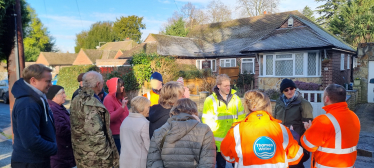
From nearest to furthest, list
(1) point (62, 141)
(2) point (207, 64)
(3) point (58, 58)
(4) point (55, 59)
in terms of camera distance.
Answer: (1) point (62, 141) < (2) point (207, 64) < (4) point (55, 59) < (3) point (58, 58)

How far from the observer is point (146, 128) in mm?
3148

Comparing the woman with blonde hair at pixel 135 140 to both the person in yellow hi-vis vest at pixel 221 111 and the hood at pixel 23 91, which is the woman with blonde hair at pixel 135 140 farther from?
the person in yellow hi-vis vest at pixel 221 111

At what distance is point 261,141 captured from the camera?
8.14ft

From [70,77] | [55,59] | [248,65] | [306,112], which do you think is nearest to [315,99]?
[306,112]

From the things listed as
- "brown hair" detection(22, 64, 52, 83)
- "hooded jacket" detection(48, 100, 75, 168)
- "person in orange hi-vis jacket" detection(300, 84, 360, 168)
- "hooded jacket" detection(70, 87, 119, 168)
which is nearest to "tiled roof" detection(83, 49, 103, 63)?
"hooded jacket" detection(48, 100, 75, 168)

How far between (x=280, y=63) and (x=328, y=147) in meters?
13.7

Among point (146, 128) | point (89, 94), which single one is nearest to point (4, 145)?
point (89, 94)

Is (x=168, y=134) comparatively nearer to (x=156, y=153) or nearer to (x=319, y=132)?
(x=156, y=153)

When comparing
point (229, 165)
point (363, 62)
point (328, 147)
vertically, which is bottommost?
point (229, 165)

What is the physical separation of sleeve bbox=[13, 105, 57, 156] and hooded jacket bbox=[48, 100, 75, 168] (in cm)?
86

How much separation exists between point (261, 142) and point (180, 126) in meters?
0.77

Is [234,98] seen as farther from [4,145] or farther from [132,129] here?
[4,145]

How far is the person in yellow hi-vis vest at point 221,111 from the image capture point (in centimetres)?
394

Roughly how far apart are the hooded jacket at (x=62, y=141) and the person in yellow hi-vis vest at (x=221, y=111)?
6.26 ft
